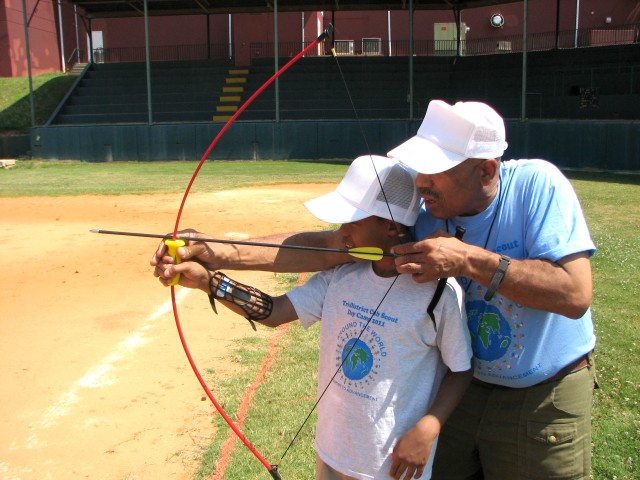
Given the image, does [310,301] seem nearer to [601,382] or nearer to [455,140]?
[455,140]

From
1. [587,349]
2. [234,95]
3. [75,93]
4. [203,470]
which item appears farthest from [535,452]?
[75,93]

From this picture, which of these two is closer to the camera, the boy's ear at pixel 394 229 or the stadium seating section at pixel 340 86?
the boy's ear at pixel 394 229

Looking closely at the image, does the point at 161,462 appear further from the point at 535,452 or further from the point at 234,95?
the point at 234,95

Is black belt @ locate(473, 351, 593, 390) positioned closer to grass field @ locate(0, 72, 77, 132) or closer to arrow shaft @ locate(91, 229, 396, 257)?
arrow shaft @ locate(91, 229, 396, 257)

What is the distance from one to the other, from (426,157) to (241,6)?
28.3m

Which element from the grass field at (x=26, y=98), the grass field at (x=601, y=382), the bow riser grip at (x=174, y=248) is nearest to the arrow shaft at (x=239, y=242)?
the bow riser grip at (x=174, y=248)

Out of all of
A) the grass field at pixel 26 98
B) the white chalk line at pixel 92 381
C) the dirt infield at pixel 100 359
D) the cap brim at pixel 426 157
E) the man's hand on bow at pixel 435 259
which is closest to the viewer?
the man's hand on bow at pixel 435 259

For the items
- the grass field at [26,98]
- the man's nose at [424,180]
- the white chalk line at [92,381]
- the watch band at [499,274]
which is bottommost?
the white chalk line at [92,381]

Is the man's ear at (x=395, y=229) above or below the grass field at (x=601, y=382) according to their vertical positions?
above

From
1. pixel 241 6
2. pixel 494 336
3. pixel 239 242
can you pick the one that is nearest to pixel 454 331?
pixel 494 336

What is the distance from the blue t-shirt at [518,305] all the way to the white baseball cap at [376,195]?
16 cm

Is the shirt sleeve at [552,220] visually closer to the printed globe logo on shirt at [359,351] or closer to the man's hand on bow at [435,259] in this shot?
the man's hand on bow at [435,259]

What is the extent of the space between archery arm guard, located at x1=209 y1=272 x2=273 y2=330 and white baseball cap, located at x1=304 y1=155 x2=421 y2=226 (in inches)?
15.4

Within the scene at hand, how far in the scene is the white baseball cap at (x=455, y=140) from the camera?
216 centimetres
